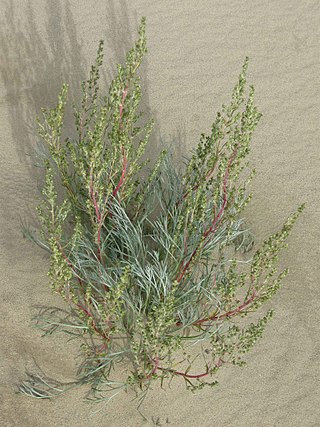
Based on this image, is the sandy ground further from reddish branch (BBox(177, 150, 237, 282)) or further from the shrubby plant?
reddish branch (BBox(177, 150, 237, 282))

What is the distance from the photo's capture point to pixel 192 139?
4.14m

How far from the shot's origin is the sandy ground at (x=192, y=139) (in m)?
3.08

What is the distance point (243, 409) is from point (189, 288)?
592 millimetres

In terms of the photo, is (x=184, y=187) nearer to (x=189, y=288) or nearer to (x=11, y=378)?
(x=189, y=288)

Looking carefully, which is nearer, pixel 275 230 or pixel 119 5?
pixel 275 230

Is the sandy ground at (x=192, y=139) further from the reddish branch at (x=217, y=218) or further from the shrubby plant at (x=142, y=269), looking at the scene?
the reddish branch at (x=217, y=218)

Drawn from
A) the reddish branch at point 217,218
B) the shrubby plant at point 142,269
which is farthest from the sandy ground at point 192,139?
the reddish branch at point 217,218

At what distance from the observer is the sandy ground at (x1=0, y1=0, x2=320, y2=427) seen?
3084mm

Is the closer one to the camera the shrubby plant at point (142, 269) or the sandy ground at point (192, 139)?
the shrubby plant at point (142, 269)

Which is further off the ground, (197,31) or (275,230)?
(197,31)

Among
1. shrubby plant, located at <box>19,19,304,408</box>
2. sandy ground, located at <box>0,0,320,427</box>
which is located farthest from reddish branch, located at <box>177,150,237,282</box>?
sandy ground, located at <box>0,0,320,427</box>

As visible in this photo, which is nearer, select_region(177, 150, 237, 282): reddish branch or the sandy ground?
select_region(177, 150, 237, 282): reddish branch

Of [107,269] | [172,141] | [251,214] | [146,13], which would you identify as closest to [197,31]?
[146,13]

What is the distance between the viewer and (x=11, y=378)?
10.0 feet
